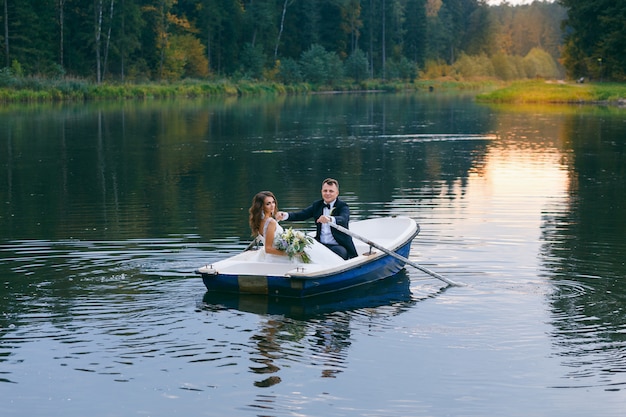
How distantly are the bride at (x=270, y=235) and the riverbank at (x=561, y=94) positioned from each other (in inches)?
2055

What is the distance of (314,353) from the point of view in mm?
9961

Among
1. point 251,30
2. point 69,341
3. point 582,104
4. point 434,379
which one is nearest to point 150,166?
point 69,341

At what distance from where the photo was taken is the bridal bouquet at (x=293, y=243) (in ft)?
39.8

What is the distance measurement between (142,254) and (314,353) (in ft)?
18.1

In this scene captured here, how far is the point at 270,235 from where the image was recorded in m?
12.4

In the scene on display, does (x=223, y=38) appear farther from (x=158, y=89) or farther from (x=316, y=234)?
(x=316, y=234)

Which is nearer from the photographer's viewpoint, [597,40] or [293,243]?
[293,243]

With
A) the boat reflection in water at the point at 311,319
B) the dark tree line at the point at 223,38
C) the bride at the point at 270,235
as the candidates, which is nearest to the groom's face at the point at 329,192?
the bride at the point at 270,235

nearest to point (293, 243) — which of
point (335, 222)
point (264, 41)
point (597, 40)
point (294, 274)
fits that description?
point (294, 274)

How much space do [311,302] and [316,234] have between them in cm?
173

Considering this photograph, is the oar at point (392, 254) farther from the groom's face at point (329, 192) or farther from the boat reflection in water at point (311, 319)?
the groom's face at point (329, 192)

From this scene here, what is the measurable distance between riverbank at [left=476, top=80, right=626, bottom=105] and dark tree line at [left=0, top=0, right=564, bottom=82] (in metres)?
28.2

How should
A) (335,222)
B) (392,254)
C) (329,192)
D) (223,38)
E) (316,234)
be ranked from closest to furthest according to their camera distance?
1. (392,254)
2. (335,222)
3. (329,192)
4. (316,234)
5. (223,38)

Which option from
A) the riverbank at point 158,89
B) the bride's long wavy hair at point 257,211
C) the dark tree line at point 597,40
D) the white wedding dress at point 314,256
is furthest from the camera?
the dark tree line at point 597,40
